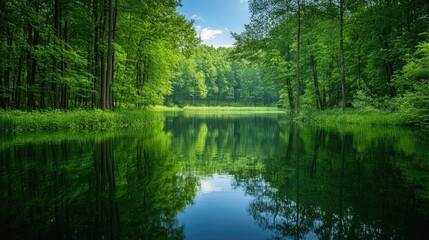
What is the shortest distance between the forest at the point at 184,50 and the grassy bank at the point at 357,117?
82 centimetres

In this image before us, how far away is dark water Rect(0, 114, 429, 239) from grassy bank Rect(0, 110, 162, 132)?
8229mm

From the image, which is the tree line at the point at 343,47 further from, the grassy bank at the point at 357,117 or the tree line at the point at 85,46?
the tree line at the point at 85,46

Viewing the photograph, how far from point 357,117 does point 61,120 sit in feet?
70.6

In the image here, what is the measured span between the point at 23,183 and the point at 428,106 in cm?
1965

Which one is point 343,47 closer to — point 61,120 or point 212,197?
point 61,120

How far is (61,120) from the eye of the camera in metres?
17.6

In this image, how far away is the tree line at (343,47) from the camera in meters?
24.3

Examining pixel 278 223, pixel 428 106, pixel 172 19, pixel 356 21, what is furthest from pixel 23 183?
pixel 356 21

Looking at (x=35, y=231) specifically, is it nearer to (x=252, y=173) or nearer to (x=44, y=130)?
(x=252, y=173)

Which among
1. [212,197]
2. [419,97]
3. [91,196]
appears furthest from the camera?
[419,97]

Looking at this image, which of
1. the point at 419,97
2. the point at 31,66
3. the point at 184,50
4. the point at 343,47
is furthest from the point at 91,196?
the point at 343,47

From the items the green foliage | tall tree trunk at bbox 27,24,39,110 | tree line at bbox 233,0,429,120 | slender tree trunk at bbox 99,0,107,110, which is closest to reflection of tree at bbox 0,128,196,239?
slender tree trunk at bbox 99,0,107,110

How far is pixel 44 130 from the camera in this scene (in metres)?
16.8

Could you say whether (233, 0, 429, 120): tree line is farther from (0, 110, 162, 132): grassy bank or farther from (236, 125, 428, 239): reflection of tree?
(0, 110, 162, 132): grassy bank
